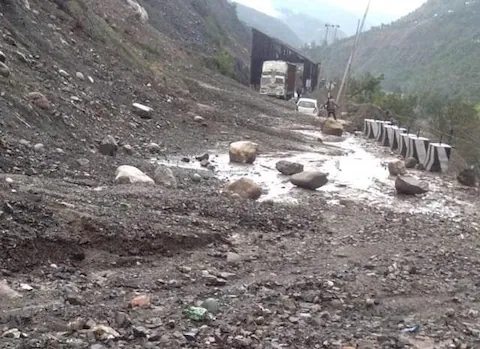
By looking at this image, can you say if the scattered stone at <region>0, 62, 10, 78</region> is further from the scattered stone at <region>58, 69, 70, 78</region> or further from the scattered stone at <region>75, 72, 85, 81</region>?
the scattered stone at <region>75, 72, 85, 81</region>

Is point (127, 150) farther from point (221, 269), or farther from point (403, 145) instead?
point (403, 145)

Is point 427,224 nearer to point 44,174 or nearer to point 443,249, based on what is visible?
point 443,249

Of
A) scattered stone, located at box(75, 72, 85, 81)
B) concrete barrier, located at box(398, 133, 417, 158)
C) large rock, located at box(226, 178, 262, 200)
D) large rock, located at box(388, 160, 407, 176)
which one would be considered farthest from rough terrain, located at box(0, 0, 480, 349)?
concrete barrier, located at box(398, 133, 417, 158)

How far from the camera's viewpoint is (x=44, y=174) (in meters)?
7.22

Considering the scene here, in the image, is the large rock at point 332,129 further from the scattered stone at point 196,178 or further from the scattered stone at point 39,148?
the scattered stone at point 39,148

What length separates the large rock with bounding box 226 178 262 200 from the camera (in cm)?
807

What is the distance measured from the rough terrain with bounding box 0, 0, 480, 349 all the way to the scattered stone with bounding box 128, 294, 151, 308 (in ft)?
0.04

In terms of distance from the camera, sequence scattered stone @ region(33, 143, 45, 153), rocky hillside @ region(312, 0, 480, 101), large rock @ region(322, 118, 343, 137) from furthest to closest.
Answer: rocky hillside @ region(312, 0, 480, 101)
large rock @ region(322, 118, 343, 137)
scattered stone @ region(33, 143, 45, 153)

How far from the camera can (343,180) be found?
10.6m

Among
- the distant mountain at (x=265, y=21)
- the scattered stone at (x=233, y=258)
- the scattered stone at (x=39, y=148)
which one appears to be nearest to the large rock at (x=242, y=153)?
the scattered stone at (x=39, y=148)

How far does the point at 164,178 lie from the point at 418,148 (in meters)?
7.49

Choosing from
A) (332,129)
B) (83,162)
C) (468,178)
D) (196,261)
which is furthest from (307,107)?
(196,261)

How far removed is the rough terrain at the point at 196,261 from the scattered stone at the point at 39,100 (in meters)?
0.14

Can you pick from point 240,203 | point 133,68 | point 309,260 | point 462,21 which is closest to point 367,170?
point 240,203
